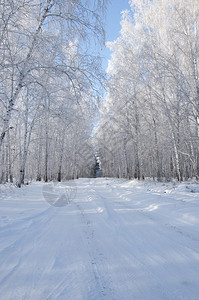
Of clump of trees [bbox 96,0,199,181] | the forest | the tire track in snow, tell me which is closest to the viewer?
the tire track in snow

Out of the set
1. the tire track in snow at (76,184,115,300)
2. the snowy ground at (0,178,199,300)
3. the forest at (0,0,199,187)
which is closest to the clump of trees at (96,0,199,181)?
the forest at (0,0,199,187)

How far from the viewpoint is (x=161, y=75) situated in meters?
10.8

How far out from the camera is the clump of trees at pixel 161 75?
300 inches

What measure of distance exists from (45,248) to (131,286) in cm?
141

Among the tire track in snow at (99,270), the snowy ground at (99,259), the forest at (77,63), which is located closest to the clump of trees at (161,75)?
the forest at (77,63)

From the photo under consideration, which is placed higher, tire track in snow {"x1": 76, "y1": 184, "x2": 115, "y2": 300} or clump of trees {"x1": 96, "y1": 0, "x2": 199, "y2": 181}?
clump of trees {"x1": 96, "y1": 0, "x2": 199, "y2": 181}

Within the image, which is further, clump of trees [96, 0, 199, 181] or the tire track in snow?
clump of trees [96, 0, 199, 181]

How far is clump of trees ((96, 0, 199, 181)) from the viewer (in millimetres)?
7625

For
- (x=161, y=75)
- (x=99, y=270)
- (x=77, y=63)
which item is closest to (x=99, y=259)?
(x=99, y=270)

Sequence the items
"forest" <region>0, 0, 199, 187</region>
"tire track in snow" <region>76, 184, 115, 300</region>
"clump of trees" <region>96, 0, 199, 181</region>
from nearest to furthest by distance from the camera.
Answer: "tire track in snow" <region>76, 184, 115, 300</region> → "forest" <region>0, 0, 199, 187</region> → "clump of trees" <region>96, 0, 199, 181</region>

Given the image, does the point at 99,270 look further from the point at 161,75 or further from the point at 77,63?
the point at 161,75

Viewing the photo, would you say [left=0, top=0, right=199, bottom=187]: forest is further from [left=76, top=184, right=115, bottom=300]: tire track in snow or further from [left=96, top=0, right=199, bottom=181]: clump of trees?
[left=76, top=184, right=115, bottom=300]: tire track in snow

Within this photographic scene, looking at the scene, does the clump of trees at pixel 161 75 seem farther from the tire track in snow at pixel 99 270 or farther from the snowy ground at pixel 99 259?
the tire track in snow at pixel 99 270

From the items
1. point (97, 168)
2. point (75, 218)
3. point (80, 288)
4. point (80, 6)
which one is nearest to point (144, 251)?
point (80, 288)
